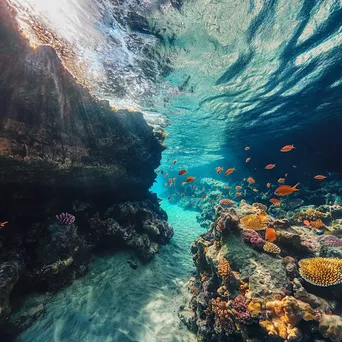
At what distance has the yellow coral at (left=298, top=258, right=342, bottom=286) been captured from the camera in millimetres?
4455

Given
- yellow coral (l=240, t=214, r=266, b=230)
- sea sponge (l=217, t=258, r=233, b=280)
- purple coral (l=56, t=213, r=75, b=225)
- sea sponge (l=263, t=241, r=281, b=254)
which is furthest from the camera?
purple coral (l=56, t=213, r=75, b=225)

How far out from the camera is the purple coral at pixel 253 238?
5.64 metres

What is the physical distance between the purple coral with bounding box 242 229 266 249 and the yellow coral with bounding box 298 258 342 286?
1.04 m

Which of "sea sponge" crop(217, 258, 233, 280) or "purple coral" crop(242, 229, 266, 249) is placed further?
"purple coral" crop(242, 229, 266, 249)

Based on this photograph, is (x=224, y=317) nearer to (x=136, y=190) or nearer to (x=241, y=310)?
(x=241, y=310)

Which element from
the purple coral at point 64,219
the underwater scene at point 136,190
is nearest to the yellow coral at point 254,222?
the underwater scene at point 136,190

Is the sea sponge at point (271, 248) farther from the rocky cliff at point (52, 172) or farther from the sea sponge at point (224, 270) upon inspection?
the rocky cliff at point (52, 172)

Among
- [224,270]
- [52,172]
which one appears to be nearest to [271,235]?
[224,270]

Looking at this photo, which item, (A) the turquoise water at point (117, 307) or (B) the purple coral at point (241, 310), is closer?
(B) the purple coral at point (241, 310)

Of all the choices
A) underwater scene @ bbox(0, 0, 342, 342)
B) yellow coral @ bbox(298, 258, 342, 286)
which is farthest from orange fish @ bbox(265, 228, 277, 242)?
yellow coral @ bbox(298, 258, 342, 286)

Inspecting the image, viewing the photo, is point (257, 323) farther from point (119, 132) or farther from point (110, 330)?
point (119, 132)

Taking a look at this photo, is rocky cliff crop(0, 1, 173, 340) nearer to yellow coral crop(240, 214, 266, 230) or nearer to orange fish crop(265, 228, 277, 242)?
yellow coral crop(240, 214, 266, 230)

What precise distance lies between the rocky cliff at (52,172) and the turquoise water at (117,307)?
62 cm

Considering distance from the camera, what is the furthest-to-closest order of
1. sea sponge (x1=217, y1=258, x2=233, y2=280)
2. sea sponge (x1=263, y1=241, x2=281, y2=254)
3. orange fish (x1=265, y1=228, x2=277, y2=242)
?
orange fish (x1=265, y1=228, x2=277, y2=242), sea sponge (x1=263, y1=241, x2=281, y2=254), sea sponge (x1=217, y1=258, x2=233, y2=280)
